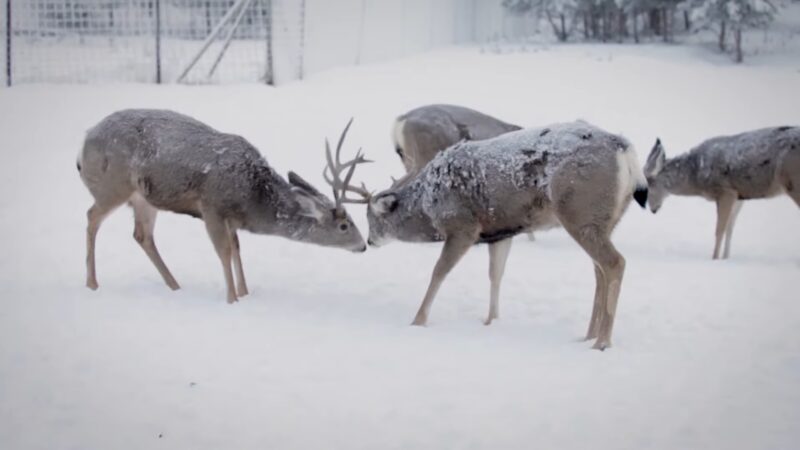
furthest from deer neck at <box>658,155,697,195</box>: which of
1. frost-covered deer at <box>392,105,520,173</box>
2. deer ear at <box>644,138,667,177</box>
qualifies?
frost-covered deer at <box>392,105,520,173</box>

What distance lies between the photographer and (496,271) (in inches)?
276

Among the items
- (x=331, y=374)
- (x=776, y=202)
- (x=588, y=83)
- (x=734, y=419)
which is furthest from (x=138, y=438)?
(x=588, y=83)

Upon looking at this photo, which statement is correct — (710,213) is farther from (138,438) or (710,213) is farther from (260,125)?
(138,438)

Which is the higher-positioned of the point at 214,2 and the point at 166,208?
the point at 214,2

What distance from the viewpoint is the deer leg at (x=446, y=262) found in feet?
21.8

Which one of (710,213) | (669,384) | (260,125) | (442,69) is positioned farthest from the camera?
(442,69)

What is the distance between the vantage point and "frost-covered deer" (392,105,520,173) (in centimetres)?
979

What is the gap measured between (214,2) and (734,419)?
12782 mm

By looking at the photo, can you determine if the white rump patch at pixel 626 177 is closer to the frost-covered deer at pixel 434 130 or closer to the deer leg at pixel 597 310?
the deer leg at pixel 597 310

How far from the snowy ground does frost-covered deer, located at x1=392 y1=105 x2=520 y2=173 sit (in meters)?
1.00

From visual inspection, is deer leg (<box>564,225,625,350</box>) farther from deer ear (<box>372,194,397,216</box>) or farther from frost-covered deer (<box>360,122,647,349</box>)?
deer ear (<box>372,194,397,216</box>)

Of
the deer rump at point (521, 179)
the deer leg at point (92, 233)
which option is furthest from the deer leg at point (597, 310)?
the deer leg at point (92, 233)

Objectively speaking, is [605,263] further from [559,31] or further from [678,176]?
[559,31]

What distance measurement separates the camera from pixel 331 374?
5.43 meters
